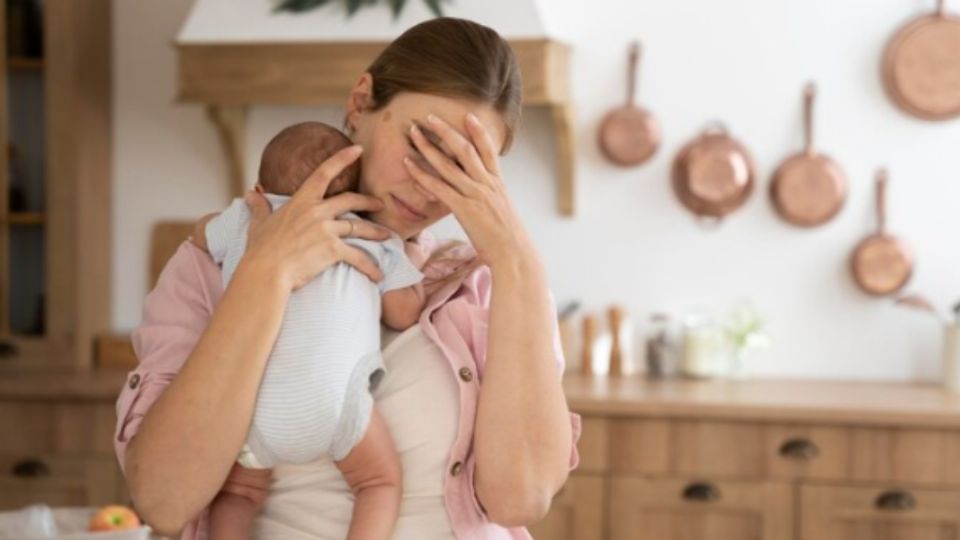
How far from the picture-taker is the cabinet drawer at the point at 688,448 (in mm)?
3441

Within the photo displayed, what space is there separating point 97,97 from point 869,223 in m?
2.29

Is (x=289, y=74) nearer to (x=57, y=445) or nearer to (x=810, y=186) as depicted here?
(x=57, y=445)

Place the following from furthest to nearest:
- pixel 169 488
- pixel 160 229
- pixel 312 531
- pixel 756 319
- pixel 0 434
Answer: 1. pixel 160 229
2. pixel 756 319
3. pixel 0 434
4. pixel 312 531
5. pixel 169 488

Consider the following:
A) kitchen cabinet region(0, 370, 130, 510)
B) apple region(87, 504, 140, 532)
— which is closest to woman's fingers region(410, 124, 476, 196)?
apple region(87, 504, 140, 532)

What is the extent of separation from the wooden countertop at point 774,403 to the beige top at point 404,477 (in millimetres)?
2020

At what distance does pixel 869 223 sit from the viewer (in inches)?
156

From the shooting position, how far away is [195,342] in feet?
4.66

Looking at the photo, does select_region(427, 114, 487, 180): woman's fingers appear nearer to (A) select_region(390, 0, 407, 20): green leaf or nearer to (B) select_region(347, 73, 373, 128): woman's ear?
(B) select_region(347, 73, 373, 128): woman's ear

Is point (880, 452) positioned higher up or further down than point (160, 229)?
further down

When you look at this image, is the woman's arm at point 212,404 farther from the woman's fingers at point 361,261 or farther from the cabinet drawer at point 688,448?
the cabinet drawer at point 688,448

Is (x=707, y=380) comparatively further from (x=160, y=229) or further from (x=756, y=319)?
(x=160, y=229)

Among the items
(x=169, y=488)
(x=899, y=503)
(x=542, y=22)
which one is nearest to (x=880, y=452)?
(x=899, y=503)

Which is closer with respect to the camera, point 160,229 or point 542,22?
point 542,22

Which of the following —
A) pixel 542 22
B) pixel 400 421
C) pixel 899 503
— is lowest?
pixel 899 503
